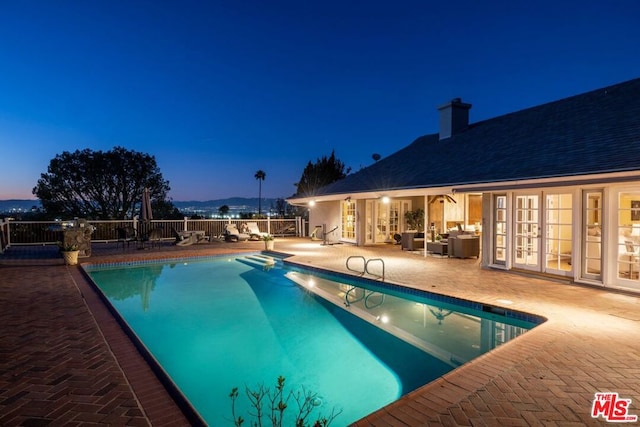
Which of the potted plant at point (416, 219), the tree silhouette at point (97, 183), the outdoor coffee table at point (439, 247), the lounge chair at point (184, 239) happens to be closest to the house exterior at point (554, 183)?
the outdoor coffee table at point (439, 247)


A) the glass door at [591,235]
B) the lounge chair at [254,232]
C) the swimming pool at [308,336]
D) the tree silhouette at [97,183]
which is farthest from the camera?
the tree silhouette at [97,183]

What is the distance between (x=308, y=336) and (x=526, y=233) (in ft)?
20.9

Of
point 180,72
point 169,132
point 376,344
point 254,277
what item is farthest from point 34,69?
point 376,344

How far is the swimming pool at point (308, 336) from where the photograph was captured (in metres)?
4.33

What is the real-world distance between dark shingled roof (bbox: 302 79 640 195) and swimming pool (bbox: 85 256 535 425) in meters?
3.92

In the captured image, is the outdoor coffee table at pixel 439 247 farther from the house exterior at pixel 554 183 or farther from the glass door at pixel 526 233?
the glass door at pixel 526 233

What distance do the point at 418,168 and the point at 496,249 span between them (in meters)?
4.67

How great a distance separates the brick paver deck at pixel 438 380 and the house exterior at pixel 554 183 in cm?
114

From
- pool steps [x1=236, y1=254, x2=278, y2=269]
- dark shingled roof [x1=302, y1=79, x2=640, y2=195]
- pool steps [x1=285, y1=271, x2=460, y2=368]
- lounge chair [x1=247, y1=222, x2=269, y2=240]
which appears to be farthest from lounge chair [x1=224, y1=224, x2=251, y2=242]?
pool steps [x1=285, y1=271, x2=460, y2=368]

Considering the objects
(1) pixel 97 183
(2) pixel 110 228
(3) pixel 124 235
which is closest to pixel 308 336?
(3) pixel 124 235

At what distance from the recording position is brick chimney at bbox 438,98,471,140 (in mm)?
15454

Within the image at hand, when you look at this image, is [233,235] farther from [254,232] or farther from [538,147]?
[538,147]

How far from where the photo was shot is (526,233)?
8961 mm

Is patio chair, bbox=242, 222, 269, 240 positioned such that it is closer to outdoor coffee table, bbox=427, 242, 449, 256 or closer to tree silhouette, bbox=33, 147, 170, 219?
outdoor coffee table, bbox=427, 242, 449, 256
